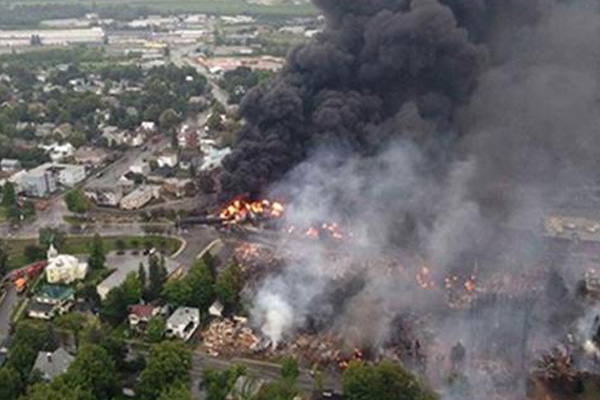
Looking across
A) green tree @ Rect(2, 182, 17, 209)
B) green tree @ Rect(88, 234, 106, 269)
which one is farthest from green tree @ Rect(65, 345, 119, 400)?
green tree @ Rect(2, 182, 17, 209)

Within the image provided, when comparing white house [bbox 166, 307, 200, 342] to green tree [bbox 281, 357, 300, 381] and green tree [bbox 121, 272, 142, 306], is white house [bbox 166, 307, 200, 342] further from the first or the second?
green tree [bbox 281, 357, 300, 381]

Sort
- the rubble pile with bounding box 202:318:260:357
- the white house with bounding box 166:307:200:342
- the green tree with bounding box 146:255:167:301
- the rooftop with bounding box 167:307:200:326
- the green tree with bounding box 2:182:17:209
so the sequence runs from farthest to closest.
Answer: the green tree with bounding box 2:182:17:209 < the green tree with bounding box 146:255:167:301 < the rooftop with bounding box 167:307:200:326 < the white house with bounding box 166:307:200:342 < the rubble pile with bounding box 202:318:260:357

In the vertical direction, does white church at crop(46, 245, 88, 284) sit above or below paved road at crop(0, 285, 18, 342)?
above

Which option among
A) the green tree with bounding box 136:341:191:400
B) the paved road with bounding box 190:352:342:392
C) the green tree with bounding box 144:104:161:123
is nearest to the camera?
the green tree with bounding box 136:341:191:400

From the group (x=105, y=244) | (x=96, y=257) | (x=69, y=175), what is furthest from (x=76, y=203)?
(x=96, y=257)

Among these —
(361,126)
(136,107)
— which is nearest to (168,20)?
(136,107)

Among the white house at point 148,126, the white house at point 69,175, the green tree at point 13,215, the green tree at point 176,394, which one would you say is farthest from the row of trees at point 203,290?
the white house at point 148,126

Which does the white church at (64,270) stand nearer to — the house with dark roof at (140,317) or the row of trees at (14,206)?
the house with dark roof at (140,317)
